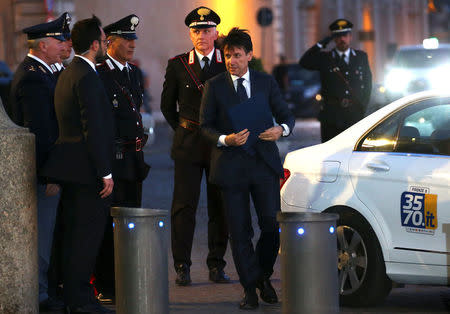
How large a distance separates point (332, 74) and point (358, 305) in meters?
4.63

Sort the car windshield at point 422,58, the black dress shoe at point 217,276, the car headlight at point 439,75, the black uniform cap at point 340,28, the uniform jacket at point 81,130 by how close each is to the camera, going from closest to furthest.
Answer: the uniform jacket at point 81,130
the black dress shoe at point 217,276
the black uniform cap at point 340,28
the car headlight at point 439,75
the car windshield at point 422,58

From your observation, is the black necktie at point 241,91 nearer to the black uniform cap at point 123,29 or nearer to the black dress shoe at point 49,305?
the black uniform cap at point 123,29

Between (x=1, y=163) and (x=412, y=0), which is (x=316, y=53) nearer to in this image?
(x=1, y=163)

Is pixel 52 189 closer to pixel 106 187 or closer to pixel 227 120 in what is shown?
pixel 106 187

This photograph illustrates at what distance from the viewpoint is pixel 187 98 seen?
29.5ft

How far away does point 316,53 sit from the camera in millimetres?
12188

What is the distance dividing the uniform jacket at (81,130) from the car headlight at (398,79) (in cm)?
1517

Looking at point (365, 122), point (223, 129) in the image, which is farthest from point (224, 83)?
point (365, 122)

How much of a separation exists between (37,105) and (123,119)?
25.0 inches

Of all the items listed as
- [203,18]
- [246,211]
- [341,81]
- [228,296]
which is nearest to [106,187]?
[246,211]

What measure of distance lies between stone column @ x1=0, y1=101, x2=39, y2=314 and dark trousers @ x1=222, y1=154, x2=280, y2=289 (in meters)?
1.27

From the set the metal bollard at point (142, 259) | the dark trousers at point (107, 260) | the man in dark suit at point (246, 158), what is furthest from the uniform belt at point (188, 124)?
the metal bollard at point (142, 259)

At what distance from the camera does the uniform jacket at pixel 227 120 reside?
778 centimetres

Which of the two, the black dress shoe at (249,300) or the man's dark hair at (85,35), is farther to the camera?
the black dress shoe at (249,300)
